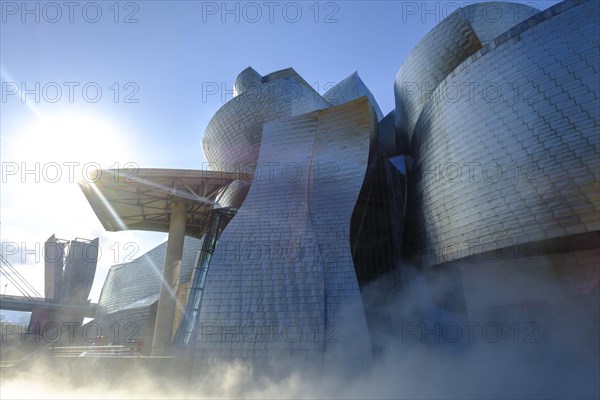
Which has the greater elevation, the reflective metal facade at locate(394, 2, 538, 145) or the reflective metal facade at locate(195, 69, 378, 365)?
the reflective metal facade at locate(394, 2, 538, 145)

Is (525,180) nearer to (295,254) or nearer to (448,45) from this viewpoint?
(295,254)

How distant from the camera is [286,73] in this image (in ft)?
95.1

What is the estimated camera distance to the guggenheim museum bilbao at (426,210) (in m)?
12.7

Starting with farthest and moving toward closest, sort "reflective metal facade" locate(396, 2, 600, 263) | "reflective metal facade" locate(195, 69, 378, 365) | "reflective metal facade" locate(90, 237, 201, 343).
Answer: "reflective metal facade" locate(90, 237, 201, 343)
"reflective metal facade" locate(195, 69, 378, 365)
"reflective metal facade" locate(396, 2, 600, 263)

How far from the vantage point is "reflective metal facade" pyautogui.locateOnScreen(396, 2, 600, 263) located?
40.7 feet

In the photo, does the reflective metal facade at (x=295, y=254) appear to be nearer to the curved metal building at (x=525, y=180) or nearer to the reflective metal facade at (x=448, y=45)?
the curved metal building at (x=525, y=180)

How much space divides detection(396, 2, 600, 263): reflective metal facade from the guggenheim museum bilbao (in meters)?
0.05

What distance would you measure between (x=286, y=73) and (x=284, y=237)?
17898 mm

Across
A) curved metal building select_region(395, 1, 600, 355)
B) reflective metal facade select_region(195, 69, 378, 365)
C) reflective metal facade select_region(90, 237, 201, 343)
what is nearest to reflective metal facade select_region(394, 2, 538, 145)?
curved metal building select_region(395, 1, 600, 355)

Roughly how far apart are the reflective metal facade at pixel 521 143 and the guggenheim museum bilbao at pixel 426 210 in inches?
2.1

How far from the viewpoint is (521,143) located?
45.4 feet

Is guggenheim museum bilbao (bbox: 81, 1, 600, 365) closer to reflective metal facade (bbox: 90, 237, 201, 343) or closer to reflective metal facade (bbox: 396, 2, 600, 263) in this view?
reflective metal facade (bbox: 396, 2, 600, 263)

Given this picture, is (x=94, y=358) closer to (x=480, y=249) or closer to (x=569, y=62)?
(x=480, y=249)

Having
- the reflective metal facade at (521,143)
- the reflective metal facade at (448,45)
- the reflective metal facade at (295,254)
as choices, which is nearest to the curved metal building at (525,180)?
the reflective metal facade at (521,143)
